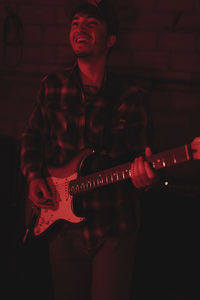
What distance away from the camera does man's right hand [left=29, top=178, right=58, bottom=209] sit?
1.46m

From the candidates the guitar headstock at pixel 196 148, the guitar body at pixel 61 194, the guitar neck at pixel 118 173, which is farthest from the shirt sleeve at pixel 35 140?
Result: the guitar headstock at pixel 196 148

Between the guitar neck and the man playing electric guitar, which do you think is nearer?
the guitar neck

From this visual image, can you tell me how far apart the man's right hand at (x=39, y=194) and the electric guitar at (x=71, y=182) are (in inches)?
0.9

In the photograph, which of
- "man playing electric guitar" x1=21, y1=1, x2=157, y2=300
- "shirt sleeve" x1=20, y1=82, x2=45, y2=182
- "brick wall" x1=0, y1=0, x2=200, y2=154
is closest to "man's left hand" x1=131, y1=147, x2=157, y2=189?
"man playing electric guitar" x1=21, y1=1, x2=157, y2=300

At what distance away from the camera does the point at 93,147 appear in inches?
57.8

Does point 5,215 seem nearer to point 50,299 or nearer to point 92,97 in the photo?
point 50,299

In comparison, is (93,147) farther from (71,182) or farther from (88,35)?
(88,35)

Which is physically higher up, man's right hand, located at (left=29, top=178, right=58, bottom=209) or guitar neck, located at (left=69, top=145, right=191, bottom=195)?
guitar neck, located at (left=69, top=145, right=191, bottom=195)

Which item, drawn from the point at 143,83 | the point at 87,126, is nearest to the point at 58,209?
the point at 87,126

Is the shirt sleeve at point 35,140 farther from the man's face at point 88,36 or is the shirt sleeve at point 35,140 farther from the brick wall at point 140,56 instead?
the brick wall at point 140,56

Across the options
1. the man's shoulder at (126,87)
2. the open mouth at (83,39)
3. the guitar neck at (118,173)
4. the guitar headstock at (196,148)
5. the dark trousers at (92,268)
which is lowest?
the dark trousers at (92,268)

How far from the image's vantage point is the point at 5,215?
85.0 inches

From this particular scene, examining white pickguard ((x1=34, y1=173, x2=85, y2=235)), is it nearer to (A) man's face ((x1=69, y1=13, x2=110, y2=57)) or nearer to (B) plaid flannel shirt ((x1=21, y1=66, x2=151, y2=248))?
(B) plaid flannel shirt ((x1=21, y1=66, x2=151, y2=248))

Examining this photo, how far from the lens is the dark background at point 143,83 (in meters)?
1.97
